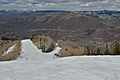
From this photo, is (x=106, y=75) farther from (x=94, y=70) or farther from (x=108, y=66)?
(x=108, y=66)

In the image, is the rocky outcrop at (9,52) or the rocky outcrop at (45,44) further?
the rocky outcrop at (45,44)

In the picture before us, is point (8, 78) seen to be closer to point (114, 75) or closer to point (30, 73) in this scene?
point (30, 73)

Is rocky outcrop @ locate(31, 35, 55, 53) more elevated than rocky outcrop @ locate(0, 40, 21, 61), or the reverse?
rocky outcrop @ locate(0, 40, 21, 61)

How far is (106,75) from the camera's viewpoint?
15.6 meters

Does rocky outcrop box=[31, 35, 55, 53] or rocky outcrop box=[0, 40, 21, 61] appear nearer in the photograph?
rocky outcrop box=[0, 40, 21, 61]

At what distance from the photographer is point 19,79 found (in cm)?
Result: 1469

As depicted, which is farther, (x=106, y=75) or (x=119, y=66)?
(x=119, y=66)

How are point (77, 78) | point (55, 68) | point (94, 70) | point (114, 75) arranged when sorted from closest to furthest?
point (77, 78), point (114, 75), point (94, 70), point (55, 68)

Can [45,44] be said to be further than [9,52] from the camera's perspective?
Yes

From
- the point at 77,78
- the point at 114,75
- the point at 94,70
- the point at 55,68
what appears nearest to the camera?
the point at 77,78

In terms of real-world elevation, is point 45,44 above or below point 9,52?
below

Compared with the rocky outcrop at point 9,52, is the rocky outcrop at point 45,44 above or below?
below

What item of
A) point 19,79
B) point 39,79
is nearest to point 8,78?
point 19,79

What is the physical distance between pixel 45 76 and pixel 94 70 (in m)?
3.16
